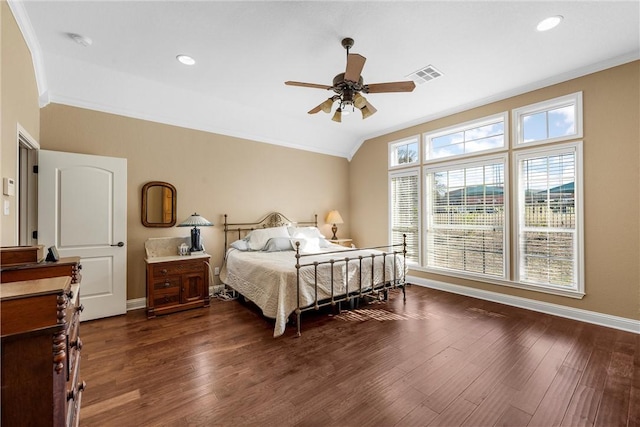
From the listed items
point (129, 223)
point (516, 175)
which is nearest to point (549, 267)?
point (516, 175)

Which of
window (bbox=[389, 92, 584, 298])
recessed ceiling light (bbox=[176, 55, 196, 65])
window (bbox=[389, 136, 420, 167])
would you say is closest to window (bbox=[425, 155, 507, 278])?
window (bbox=[389, 92, 584, 298])

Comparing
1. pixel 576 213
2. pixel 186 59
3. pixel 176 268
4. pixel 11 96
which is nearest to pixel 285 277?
pixel 176 268

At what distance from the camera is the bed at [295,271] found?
3.12 m

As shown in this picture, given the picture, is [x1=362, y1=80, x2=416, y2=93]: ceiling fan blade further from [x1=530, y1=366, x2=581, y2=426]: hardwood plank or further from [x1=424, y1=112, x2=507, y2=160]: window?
[x1=530, y1=366, x2=581, y2=426]: hardwood plank

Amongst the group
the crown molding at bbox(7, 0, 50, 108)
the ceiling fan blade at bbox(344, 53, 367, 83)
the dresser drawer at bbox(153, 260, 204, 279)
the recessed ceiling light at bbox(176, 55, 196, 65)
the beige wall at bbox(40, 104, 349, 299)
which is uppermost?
the recessed ceiling light at bbox(176, 55, 196, 65)

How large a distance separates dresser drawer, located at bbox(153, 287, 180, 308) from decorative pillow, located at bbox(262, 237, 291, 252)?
53.3 inches

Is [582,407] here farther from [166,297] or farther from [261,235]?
[166,297]

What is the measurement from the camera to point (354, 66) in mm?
2451

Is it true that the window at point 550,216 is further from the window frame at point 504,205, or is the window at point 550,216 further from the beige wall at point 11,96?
the beige wall at point 11,96

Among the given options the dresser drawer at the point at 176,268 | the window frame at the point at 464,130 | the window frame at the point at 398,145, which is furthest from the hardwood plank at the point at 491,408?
the window frame at the point at 398,145

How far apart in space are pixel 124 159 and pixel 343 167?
418cm

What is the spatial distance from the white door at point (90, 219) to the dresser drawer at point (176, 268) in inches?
17.5

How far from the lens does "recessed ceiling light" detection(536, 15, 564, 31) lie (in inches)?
98.3

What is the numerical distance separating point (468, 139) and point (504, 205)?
3.98ft
